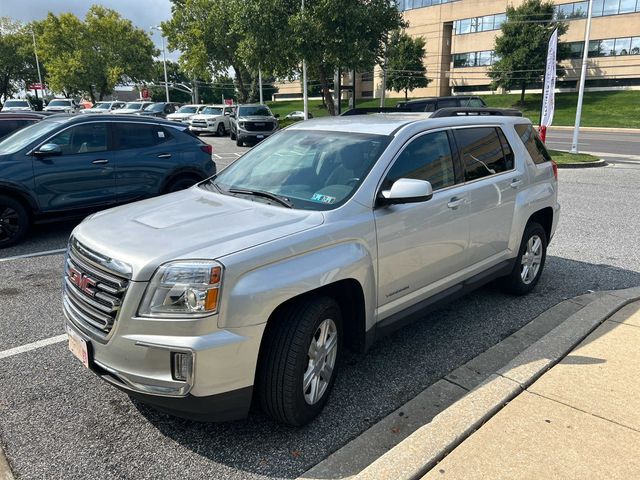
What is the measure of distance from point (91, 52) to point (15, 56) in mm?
20591

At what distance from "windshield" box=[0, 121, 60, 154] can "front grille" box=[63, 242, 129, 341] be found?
4.79 metres

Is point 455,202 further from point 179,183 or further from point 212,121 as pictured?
point 212,121

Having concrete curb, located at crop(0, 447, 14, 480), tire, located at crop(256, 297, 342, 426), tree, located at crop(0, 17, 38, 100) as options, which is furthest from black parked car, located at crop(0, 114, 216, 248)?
tree, located at crop(0, 17, 38, 100)

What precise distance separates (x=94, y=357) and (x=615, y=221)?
26.9ft

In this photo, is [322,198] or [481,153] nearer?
[322,198]

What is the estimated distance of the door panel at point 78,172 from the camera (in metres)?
6.95

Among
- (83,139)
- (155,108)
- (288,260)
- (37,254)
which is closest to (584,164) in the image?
(83,139)

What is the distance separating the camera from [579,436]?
286 cm

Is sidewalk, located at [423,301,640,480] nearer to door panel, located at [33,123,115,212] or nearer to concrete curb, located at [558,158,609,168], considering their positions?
door panel, located at [33,123,115,212]

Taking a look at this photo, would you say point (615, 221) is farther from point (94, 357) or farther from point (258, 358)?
point (94, 357)

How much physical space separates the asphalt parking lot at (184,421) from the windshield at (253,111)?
19.6 meters

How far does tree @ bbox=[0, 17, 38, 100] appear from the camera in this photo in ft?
212

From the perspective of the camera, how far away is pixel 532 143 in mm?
5246

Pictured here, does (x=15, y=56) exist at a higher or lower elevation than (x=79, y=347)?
higher
